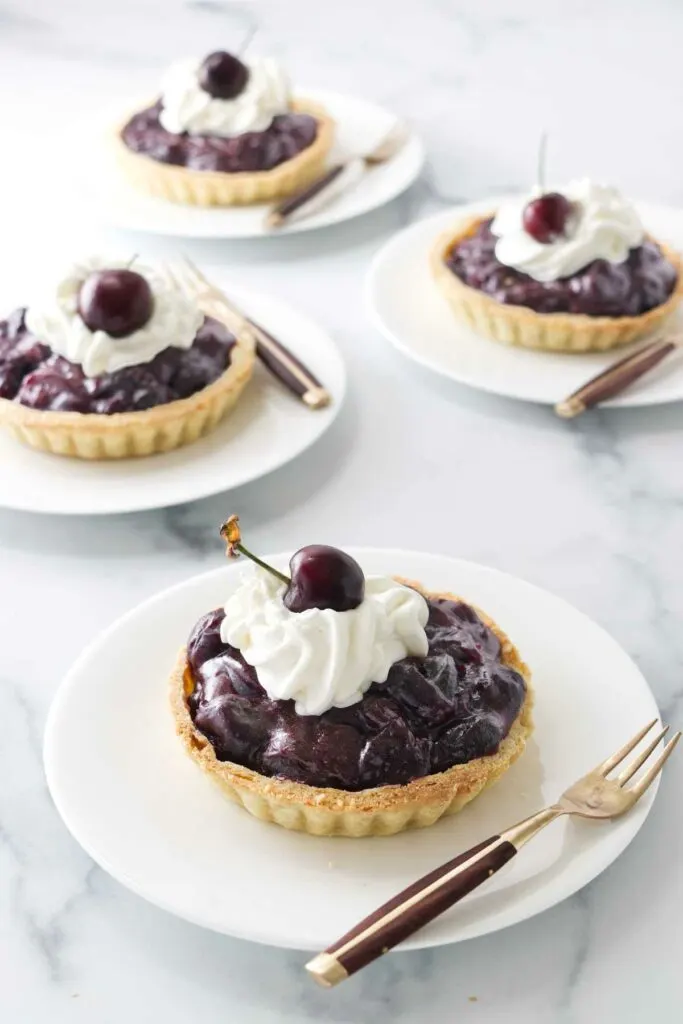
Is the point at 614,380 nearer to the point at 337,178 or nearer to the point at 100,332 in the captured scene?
the point at 100,332

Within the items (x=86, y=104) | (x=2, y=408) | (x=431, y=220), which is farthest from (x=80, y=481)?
(x=86, y=104)

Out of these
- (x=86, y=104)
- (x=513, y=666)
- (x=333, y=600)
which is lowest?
(x=86, y=104)

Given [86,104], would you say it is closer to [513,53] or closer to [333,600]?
[513,53]

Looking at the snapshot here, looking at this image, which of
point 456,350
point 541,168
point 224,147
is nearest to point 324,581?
point 456,350

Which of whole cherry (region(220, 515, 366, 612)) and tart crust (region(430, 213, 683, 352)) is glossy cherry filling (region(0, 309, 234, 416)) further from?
whole cherry (region(220, 515, 366, 612))

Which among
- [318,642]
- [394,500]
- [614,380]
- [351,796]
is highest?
[318,642]

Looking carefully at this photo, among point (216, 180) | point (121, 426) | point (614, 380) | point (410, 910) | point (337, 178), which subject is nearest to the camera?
point (410, 910)
